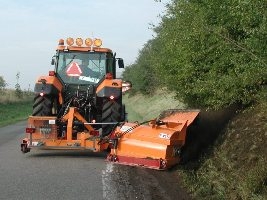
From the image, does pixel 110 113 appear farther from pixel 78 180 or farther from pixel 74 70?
pixel 78 180

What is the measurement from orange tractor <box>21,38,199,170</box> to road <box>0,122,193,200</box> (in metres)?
0.29

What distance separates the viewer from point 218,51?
10.1 m

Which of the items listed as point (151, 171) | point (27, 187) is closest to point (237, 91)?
point (151, 171)

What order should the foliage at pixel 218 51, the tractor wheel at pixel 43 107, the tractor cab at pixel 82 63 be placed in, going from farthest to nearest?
the tractor cab at pixel 82 63 < the tractor wheel at pixel 43 107 < the foliage at pixel 218 51

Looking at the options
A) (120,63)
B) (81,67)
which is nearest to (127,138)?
(81,67)

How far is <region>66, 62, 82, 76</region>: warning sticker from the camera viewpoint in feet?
40.5

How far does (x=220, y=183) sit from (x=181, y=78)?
183 inches

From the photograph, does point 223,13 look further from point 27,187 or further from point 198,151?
point 27,187

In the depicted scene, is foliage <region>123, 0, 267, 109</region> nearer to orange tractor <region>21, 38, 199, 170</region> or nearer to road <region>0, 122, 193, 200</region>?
orange tractor <region>21, 38, 199, 170</region>

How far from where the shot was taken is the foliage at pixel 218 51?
7700mm

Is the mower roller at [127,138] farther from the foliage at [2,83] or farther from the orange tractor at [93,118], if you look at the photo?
the foliage at [2,83]

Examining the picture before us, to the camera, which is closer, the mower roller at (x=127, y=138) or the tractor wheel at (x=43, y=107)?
the mower roller at (x=127, y=138)

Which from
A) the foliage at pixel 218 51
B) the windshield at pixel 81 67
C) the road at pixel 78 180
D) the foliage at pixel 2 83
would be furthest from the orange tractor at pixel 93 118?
the foliage at pixel 2 83

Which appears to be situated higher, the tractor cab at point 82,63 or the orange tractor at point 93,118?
the tractor cab at point 82,63
